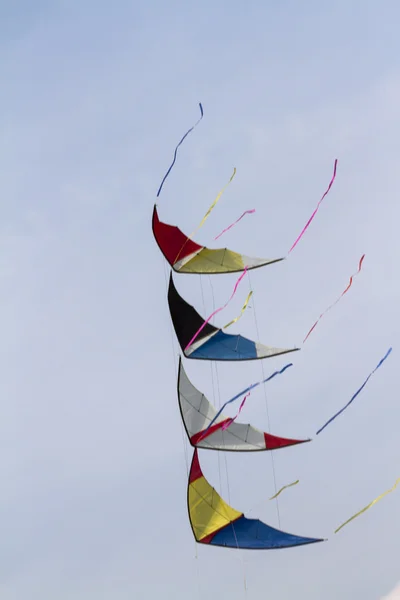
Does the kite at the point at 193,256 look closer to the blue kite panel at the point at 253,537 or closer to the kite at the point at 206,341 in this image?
the kite at the point at 206,341

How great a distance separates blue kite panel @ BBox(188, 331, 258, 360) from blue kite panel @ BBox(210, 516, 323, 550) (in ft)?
24.1

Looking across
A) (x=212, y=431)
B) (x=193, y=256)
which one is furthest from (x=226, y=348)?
(x=193, y=256)

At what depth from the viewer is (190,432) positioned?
44.3 meters

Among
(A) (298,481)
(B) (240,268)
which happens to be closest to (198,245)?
(B) (240,268)

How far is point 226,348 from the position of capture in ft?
150

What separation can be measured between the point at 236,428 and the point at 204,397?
2.13 m

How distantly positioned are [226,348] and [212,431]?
399 cm

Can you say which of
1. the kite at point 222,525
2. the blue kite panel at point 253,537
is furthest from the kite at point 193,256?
the blue kite panel at point 253,537

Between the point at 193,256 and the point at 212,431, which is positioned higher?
the point at 193,256

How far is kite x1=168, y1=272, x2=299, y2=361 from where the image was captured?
45281 millimetres

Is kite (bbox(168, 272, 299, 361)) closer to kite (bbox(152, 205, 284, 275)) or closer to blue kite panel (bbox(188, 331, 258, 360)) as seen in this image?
blue kite panel (bbox(188, 331, 258, 360))

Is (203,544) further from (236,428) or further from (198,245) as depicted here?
(198,245)

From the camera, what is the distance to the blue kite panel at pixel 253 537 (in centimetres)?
4200

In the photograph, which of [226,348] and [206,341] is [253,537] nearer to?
[226,348]
